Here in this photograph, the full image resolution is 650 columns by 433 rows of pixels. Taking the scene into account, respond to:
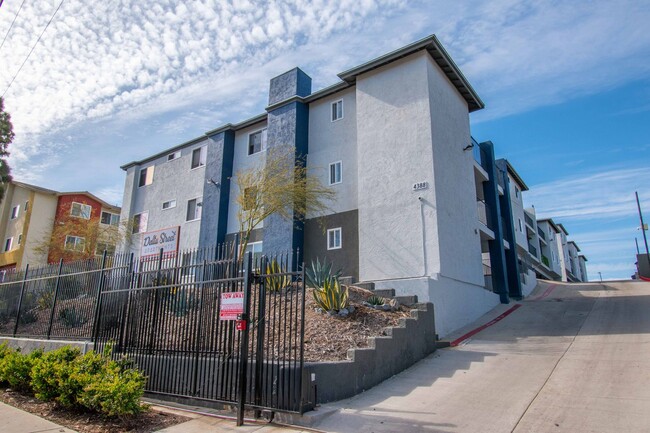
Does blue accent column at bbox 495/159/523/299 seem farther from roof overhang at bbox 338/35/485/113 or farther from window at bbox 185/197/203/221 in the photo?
window at bbox 185/197/203/221

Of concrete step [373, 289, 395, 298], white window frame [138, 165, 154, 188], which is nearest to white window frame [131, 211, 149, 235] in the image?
white window frame [138, 165, 154, 188]

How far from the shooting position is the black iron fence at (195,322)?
6.77 metres

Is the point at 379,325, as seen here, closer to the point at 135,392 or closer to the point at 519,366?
the point at 519,366

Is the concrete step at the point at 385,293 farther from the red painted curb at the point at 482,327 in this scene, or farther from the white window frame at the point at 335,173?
the white window frame at the point at 335,173

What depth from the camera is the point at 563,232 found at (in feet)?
174

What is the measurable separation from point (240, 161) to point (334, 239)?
7853 mm

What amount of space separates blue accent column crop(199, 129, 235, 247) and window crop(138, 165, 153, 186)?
230 inches

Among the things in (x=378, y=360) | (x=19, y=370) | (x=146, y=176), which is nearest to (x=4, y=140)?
(x=146, y=176)

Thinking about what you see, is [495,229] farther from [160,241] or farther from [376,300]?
[160,241]

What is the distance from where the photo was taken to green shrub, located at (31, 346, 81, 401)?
7352 mm

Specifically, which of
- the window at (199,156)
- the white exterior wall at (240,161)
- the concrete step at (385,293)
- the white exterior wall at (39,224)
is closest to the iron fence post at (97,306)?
the concrete step at (385,293)

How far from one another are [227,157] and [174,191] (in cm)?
471

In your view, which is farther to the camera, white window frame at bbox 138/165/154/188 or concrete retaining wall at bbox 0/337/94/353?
white window frame at bbox 138/165/154/188

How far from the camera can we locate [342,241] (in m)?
17.4
